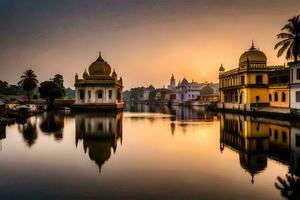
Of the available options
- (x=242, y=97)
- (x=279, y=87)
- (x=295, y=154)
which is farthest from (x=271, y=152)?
(x=242, y=97)

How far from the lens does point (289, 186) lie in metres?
10.0

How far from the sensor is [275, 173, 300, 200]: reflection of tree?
29.9ft

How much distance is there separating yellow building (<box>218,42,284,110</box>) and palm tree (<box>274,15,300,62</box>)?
1022cm

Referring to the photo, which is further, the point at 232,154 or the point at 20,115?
the point at 20,115

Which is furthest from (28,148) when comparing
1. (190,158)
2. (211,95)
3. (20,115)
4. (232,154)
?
(211,95)

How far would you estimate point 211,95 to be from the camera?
427ft

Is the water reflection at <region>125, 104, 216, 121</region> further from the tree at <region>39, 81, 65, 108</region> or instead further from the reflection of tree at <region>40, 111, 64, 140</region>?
the tree at <region>39, 81, 65, 108</region>

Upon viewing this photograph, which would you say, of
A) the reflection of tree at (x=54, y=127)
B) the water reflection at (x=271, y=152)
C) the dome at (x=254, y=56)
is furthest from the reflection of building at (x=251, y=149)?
the dome at (x=254, y=56)

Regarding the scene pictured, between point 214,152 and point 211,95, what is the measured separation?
116m

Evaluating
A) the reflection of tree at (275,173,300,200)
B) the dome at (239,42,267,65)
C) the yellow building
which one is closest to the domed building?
the yellow building

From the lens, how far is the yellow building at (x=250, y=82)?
53.4m

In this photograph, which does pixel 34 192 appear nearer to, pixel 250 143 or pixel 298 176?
pixel 298 176

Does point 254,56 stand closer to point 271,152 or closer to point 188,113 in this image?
point 188,113

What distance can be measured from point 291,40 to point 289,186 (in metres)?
37.7
